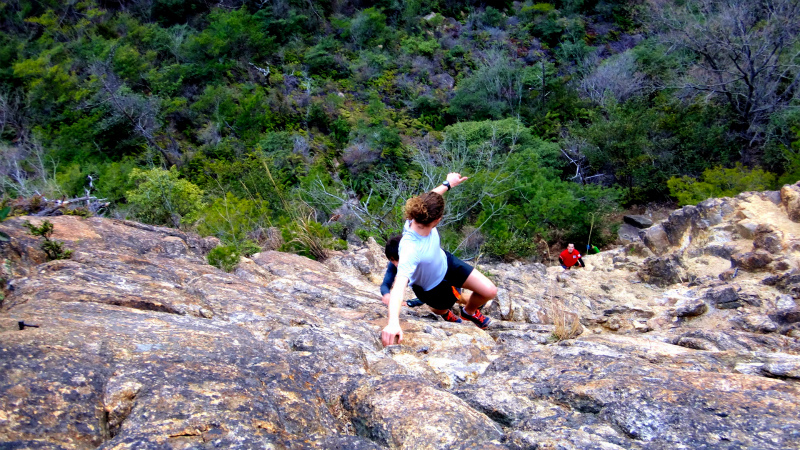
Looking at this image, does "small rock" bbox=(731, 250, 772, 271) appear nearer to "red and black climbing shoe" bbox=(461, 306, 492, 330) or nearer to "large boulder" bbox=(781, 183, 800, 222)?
"large boulder" bbox=(781, 183, 800, 222)

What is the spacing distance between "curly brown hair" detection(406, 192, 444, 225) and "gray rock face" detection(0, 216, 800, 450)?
805mm

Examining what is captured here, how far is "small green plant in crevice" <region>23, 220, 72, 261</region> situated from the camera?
3.91m

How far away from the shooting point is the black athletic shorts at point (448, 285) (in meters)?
3.87

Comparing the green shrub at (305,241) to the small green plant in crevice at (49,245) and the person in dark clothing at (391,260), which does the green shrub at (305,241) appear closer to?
the person in dark clothing at (391,260)

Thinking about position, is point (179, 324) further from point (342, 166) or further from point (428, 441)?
point (342, 166)

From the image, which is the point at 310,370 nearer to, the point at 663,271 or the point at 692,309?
the point at 692,309

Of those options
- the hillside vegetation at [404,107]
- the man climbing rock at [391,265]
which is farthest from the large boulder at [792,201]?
the man climbing rock at [391,265]

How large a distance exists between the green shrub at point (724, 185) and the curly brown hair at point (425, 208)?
12.7 meters

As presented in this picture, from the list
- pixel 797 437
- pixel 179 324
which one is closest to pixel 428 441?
pixel 797 437

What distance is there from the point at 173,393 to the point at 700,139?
1864 cm

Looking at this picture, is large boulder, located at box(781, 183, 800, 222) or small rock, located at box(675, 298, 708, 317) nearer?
small rock, located at box(675, 298, 708, 317)

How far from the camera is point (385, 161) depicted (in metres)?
18.6

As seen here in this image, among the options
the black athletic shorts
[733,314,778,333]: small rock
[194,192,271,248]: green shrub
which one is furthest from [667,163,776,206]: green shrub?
the black athletic shorts

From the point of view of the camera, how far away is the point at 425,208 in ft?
10.8
